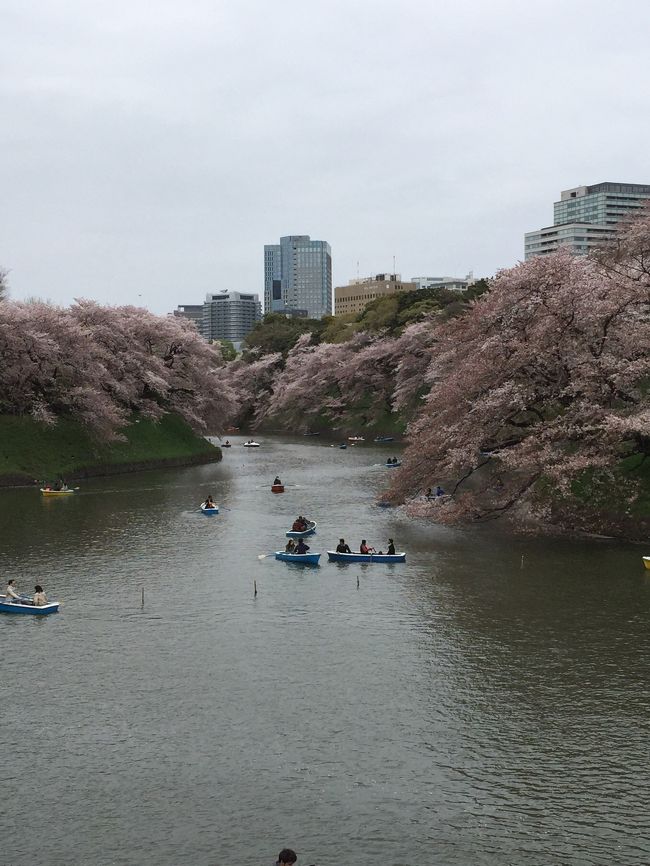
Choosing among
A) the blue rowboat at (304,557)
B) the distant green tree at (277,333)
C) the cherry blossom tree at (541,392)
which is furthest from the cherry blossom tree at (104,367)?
the distant green tree at (277,333)

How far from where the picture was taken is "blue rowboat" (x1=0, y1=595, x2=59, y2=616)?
31.5m

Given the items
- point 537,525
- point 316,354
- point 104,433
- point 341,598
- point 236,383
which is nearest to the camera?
point 341,598

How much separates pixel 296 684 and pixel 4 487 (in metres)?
48.3

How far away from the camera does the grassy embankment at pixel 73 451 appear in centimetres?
6831

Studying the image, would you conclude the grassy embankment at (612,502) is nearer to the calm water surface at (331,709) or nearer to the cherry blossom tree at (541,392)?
the cherry blossom tree at (541,392)

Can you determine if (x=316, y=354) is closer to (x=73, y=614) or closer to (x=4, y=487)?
(x=4, y=487)

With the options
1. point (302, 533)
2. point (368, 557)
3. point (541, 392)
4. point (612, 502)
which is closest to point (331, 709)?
point (368, 557)

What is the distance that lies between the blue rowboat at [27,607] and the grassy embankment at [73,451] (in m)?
36.4

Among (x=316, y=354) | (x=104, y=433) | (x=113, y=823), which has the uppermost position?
(x=316, y=354)

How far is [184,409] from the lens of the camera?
92.5 m

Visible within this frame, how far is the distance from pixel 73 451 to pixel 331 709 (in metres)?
56.0

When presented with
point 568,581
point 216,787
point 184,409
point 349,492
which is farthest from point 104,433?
point 216,787

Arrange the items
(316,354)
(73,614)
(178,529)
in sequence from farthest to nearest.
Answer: (316,354) < (178,529) < (73,614)

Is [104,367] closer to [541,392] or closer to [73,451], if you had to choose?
[73,451]
